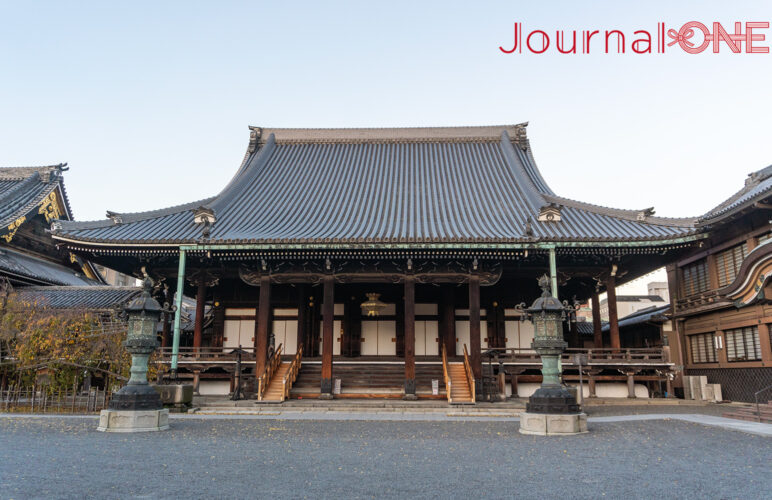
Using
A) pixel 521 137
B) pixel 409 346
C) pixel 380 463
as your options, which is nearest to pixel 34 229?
pixel 409 346

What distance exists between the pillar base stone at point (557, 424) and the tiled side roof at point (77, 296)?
15.5m

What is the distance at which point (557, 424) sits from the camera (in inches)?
415

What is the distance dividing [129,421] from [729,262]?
19.8 m

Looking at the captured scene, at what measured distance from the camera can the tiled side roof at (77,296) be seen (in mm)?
20016

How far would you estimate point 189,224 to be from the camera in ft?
62.2

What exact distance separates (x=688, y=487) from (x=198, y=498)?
18.7 feet

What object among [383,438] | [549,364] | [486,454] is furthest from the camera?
[549,364]

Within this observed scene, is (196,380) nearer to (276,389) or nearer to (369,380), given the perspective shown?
(276,389)

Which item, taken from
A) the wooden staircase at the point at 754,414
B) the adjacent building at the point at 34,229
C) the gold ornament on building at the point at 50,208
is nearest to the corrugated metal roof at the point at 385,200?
the wooden staircase at the point at 754,414

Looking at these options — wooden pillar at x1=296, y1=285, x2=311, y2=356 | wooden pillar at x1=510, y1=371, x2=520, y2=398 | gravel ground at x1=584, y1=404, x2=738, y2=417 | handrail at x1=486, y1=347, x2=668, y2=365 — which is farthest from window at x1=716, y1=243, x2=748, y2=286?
wooden pillar at x1=296, y1=285, x2=311, y2=356

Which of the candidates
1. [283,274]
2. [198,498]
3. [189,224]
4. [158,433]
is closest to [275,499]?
[198,498]

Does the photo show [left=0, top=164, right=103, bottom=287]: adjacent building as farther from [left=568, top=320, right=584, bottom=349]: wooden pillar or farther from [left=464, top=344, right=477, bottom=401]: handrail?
[left=568, top=320, right=584, bottom=349]: wooden pillar

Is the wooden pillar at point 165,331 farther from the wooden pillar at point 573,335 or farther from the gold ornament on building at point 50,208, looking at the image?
the wooden pillar at point 573,335

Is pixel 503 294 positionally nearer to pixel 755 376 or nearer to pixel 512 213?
pixel 512 213
